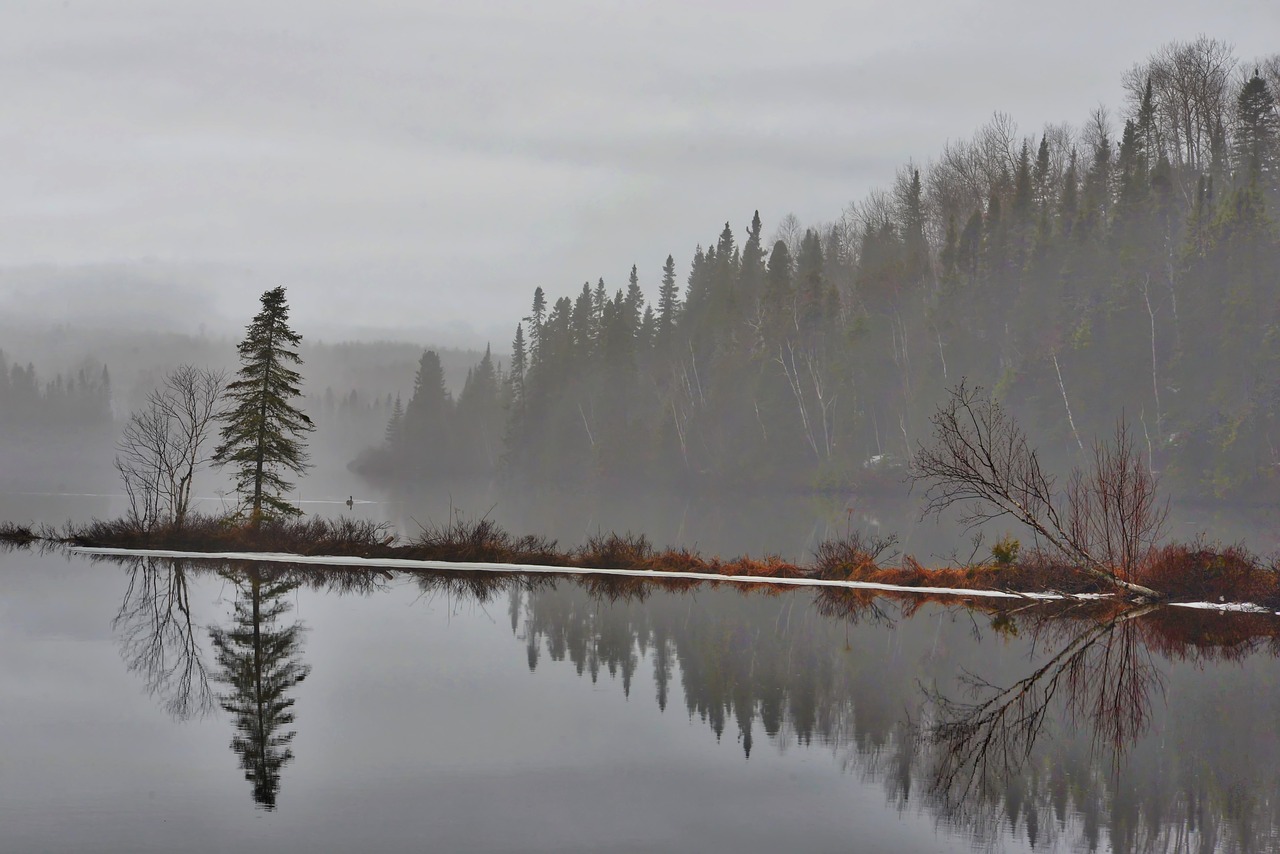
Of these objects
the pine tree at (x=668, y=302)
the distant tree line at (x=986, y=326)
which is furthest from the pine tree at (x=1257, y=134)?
the pine tree at (x=668, y=302)

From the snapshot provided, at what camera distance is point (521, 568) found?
21859 millimetres

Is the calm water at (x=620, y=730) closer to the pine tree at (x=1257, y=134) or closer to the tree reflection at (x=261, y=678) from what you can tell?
the tree reflection at (x=261, y=678)

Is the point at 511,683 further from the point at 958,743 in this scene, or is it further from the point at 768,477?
the point at 768,477

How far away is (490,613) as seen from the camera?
53.8 ft

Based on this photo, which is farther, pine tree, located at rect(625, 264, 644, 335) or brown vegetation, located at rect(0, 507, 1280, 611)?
pine tree, located at rect(625, 264, 644, 335)

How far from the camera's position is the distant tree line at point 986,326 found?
62.5 metres

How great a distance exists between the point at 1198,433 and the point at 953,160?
36.5 metres

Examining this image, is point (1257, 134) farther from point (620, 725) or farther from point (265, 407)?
point (620, 725)

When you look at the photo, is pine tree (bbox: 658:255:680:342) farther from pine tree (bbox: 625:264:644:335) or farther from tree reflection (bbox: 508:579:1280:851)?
tree reflection (bbox: 508:579:1280:851)

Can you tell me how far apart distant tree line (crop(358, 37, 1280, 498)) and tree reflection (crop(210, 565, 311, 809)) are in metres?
54.5

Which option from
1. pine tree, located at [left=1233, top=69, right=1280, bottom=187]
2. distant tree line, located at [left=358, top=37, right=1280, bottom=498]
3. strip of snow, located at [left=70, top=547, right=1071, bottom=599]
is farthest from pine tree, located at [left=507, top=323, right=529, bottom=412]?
strip of snow, located at [left=70, top=547, right=1071, bottom=599]

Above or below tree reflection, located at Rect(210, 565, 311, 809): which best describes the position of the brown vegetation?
above

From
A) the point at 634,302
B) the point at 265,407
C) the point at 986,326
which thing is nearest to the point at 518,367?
the point at 634,302

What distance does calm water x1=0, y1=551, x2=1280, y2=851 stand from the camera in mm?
7055
